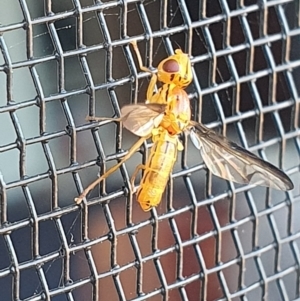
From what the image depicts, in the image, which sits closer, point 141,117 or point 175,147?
point 141,117

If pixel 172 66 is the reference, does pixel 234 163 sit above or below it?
below

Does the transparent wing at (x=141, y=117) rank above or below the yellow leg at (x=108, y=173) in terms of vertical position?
above

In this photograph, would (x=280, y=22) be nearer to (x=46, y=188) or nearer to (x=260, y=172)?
(x=260, y=172)

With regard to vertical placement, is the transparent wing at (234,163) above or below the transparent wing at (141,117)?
below

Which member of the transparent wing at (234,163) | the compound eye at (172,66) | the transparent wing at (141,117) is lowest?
the transparent wing at (234,163)

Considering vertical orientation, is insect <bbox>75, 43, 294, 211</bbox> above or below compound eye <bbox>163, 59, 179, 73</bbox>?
below
